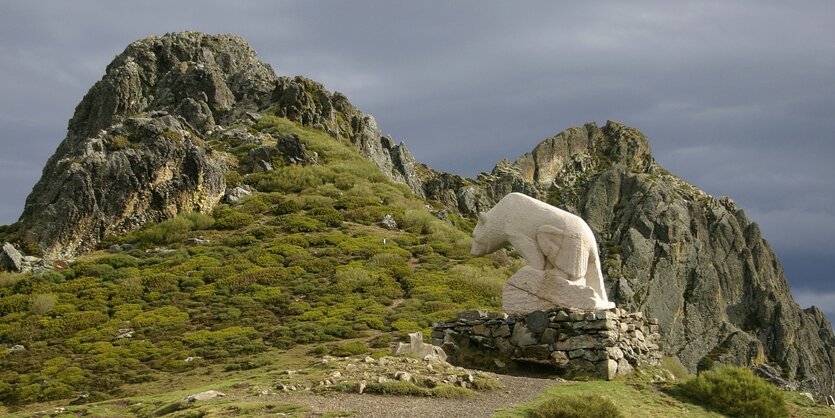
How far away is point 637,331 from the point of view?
19.7 meters

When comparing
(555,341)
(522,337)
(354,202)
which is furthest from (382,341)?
(354,202)

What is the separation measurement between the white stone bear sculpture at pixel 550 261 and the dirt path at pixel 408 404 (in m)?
4.39

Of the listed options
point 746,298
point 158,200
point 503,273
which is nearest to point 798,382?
point 746,298

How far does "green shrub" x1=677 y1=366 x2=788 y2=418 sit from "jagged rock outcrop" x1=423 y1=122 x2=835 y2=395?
201ft

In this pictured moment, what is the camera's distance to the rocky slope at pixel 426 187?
44.3m

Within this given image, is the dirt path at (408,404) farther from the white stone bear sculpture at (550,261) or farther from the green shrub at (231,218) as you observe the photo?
the green shrub at (231,218)

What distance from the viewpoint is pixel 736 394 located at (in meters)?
16.1

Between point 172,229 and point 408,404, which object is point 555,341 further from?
point 172,229

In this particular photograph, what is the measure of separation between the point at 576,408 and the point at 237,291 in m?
21.8

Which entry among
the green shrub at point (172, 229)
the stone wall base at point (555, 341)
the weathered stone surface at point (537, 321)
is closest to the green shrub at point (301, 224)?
the green shrub at point (172, 229)

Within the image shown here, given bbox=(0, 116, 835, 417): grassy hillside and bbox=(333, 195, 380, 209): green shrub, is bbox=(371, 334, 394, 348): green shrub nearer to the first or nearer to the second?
bbox=(0, 116, 835, 417): grassy hillside

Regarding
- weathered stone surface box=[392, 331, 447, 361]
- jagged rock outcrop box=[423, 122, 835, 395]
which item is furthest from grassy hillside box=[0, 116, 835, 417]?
jagged rock outcrop box=[423, 122, 835, 395]

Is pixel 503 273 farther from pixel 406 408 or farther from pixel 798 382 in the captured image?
pixel 798 382

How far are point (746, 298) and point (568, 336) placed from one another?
88687mm
